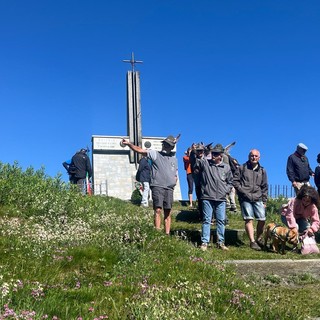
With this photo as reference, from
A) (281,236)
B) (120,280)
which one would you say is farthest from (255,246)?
(120,280)

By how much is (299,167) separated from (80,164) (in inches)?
352

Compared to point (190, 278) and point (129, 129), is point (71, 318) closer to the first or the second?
point (190, 278)

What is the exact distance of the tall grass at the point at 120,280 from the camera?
146 inches

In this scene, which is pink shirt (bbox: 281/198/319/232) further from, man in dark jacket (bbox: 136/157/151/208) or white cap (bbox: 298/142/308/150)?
man in dark jacket (bbox: 136/157/151/208)

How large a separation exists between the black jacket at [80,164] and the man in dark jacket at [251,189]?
9.14 m

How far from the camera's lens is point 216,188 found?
9.22 m

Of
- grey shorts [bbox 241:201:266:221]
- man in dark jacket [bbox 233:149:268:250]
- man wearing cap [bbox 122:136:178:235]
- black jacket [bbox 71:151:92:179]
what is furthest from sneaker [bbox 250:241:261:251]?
black jacket [bbox 71:151:92:179]

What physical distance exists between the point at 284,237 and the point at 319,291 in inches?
135

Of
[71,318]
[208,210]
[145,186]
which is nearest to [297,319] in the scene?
[71,318]

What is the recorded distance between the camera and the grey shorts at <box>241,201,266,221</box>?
974 cm

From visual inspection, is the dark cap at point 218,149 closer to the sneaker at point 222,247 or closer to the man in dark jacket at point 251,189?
the man in dark jacket at point 251,189

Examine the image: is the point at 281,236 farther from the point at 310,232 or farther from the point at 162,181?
the point at 162,181

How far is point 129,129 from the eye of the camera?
105ft

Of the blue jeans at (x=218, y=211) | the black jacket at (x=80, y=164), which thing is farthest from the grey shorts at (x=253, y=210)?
the black jacket at (x=80, y=164)
